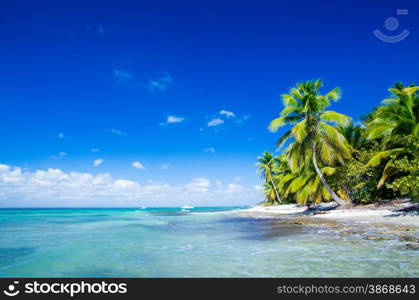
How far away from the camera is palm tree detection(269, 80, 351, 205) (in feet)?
60.8

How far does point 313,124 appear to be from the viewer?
1925 cm

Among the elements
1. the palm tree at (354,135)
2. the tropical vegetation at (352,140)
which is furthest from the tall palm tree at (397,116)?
the palm tree at (354,135)

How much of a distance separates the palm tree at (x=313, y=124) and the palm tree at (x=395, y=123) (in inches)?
85.9

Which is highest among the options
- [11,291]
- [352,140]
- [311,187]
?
[352,140]

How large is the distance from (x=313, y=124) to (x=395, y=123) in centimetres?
490

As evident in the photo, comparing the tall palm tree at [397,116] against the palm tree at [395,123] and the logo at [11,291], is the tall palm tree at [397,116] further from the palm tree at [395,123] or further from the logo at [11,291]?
the logo at [11,291]

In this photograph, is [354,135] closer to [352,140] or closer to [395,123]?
[352,140]

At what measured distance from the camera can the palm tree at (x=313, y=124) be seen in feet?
60.8

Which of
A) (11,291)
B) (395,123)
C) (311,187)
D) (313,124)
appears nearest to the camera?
(11,291)

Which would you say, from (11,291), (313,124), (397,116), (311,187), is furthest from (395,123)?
(11,291)

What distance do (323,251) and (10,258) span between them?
322 inches

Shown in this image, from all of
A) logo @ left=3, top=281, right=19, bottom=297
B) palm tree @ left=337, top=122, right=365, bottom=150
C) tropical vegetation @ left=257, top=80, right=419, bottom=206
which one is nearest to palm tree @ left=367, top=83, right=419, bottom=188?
tropical vegetation @ left=257, top=80, right=419, bottom=206

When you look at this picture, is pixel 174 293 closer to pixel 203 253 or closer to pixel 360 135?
pixel 203 253

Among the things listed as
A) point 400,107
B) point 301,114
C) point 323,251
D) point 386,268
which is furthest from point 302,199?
point 386,268
